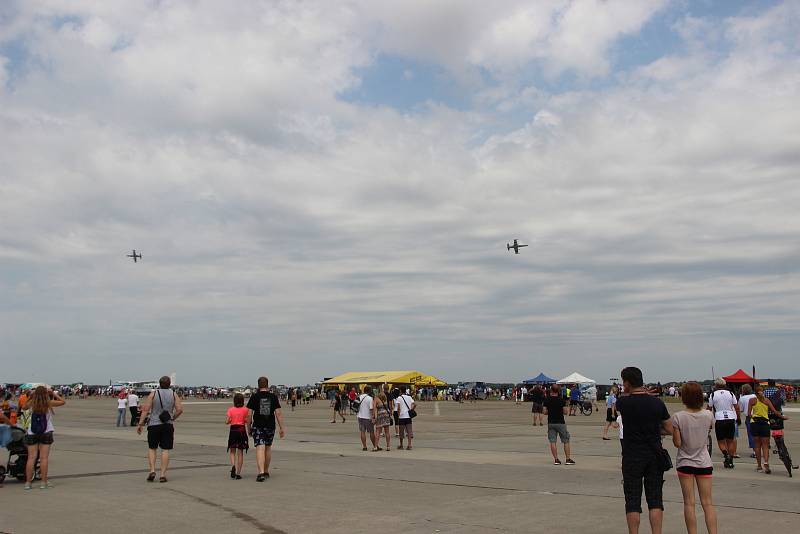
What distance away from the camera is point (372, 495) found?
10.5 m

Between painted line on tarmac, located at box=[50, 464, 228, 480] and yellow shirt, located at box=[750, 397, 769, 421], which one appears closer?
yellow shirt, located at box=[750, 397, 769, 421]

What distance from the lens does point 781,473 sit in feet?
41.8

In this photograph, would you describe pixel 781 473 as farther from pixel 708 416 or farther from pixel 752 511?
pixel 708 416

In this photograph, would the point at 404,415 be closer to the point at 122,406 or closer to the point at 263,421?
the point at 263,421

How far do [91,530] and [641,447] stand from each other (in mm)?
5903

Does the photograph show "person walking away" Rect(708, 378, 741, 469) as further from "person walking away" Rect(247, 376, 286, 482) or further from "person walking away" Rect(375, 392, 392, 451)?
"person walking away" Rect(247, 376, 286, 482)

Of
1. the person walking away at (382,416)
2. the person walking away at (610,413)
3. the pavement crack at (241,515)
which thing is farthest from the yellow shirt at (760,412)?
the pavement crack at (241,515)

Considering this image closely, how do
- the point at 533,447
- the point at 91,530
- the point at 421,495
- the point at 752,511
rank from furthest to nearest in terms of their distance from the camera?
the point at 533,447 → the point at 421,495 → the point at 752,511 → the point at 91,530

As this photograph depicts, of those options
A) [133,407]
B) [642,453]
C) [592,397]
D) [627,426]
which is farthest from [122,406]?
[592,397]

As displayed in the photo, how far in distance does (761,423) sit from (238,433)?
29.7 ft

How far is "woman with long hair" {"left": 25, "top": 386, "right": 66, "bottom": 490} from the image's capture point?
451 inches

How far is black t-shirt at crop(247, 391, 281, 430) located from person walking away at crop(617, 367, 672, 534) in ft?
22.9

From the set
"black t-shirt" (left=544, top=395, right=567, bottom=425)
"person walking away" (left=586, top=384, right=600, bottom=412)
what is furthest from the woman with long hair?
"person walking away" (left=586, top=384, right=600, bottom=412)

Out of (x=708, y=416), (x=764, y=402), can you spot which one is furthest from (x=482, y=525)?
(x=764, y=402)
